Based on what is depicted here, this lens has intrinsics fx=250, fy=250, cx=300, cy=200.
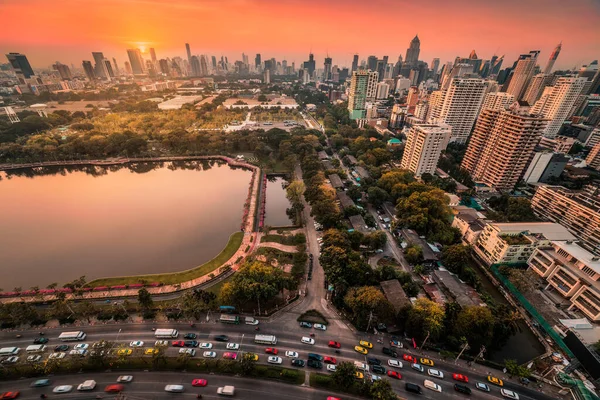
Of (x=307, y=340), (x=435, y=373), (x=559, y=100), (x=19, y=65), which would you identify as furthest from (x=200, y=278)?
(x=19, y=65)

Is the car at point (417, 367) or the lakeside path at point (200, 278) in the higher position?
the car at point (417, 367)

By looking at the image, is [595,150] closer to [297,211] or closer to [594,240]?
[594,240]

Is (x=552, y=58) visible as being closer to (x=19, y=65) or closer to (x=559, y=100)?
(x=559, y=100)

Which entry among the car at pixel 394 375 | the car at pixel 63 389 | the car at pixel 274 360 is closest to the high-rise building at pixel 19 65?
the car at pixel 63 389

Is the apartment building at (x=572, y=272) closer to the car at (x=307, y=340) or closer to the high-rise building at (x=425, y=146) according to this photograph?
the high-rise building at (x=425, y=146)

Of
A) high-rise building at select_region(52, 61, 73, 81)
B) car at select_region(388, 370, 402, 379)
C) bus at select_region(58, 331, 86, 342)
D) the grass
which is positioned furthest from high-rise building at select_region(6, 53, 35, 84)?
car at select_region(388, 370, 402, 379)
